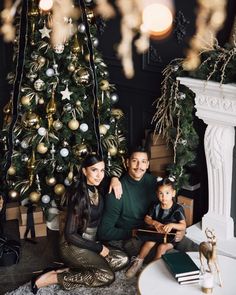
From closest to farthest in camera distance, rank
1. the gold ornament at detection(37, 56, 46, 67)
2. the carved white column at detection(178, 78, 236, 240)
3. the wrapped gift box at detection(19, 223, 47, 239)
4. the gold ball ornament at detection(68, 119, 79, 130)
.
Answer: the carved white column at detection(178, 78, 236, 240) → the gold ornament at detection(37, 56, 46, 67) → the gold ball ornament at detection(68, 119, 79, 130) → the wrapped gift box at detection(19, 223, 47, 239)

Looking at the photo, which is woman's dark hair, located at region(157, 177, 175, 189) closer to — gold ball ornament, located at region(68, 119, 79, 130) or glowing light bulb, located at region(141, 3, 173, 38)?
gold ball ornament, located at region(68, 119, 79, 130)

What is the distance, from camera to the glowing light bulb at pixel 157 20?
395 cm

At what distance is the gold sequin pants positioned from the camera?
11.2ft

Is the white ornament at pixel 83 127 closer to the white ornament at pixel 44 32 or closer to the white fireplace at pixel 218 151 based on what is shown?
the white ornament at pixel 44 32

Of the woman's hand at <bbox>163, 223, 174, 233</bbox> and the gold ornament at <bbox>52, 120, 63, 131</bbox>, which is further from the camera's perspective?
the gold ornament at <bbox>52, 120, 63, 131</bbox>

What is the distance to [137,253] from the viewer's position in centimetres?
387

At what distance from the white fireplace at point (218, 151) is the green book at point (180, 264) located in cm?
87

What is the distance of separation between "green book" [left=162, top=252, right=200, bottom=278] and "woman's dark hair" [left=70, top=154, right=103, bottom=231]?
26.0 inches

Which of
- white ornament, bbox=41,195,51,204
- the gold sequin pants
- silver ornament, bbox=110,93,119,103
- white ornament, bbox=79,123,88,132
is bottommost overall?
the gold sequin pants

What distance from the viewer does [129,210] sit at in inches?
152

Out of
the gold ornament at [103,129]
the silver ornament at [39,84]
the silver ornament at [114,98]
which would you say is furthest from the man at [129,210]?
the silver ornament at [39,84]

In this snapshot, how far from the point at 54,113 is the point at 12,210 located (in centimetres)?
98

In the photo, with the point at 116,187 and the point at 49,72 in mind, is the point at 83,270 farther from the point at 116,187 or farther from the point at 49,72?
the point at 49,72

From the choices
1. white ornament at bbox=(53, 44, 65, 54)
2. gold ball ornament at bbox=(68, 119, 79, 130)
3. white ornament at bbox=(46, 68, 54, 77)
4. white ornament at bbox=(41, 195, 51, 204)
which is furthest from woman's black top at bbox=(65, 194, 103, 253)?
white ornament at bbox=(53, 44, 65, 54)
